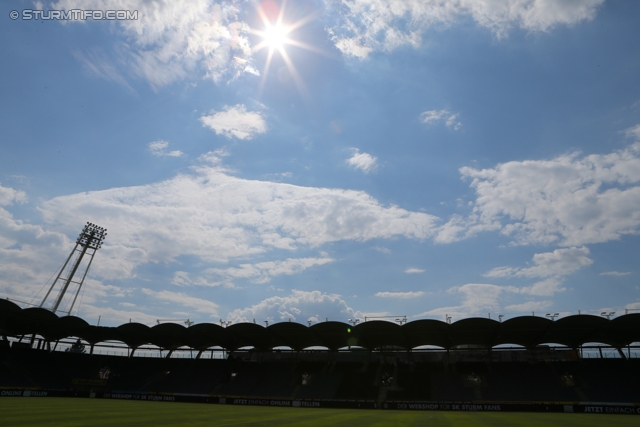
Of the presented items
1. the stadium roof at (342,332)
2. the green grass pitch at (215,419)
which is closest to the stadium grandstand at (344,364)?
→ the stadium roof at (342,332)

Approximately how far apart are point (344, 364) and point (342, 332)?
8.51m

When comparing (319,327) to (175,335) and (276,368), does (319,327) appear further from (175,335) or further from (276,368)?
(175,335)

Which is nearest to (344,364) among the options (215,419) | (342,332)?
(342,332)

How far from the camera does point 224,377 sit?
6072cm

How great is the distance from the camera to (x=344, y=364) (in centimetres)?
6047

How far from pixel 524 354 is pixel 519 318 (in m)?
11.8

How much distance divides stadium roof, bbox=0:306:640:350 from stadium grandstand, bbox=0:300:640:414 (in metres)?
0.14

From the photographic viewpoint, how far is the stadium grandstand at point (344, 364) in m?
47.2

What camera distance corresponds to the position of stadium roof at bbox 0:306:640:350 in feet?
157

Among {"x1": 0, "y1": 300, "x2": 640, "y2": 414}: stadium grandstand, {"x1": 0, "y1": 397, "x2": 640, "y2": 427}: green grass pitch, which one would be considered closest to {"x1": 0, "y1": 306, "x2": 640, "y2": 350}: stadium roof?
{"x1": 0, "y1": 300, "x2": 640, "y2": 414}: stadium grandstand

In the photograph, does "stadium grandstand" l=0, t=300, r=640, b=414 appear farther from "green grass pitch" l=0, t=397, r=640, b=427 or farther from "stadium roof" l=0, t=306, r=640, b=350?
"green grass pitch" l=0, t=397, r=640, b=427

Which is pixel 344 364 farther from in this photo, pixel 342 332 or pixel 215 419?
pixel 215 419

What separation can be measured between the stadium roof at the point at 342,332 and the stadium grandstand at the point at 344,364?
14 cm

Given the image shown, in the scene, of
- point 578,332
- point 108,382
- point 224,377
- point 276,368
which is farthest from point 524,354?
point 108,382
